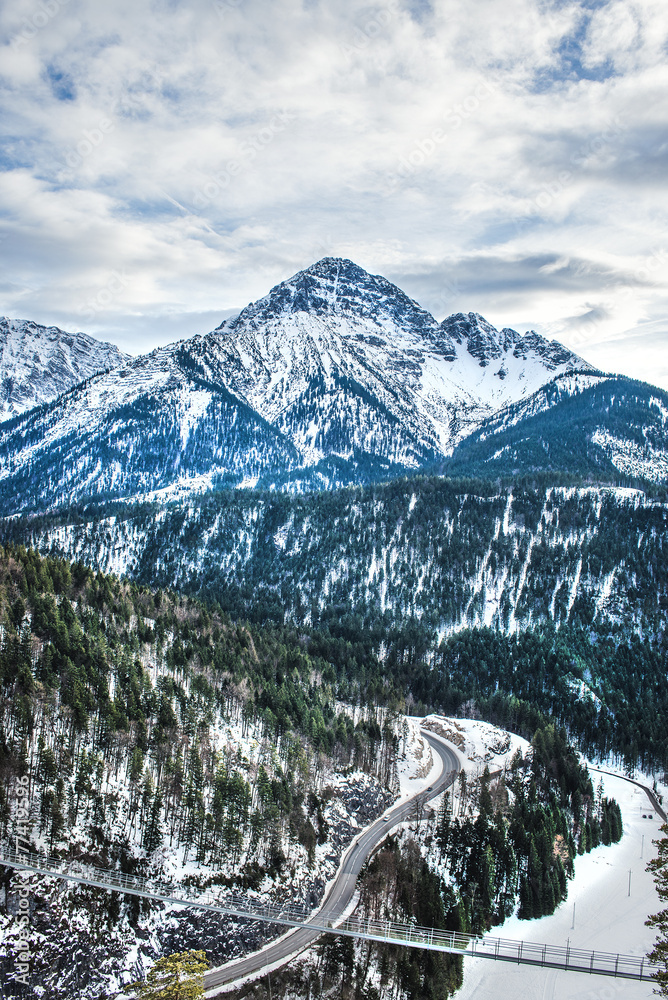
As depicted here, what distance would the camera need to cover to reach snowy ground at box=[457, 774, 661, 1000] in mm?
94375

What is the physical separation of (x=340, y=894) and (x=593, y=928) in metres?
42.9

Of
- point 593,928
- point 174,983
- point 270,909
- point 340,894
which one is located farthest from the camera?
point 593,928

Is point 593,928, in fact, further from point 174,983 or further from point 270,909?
point 174,983

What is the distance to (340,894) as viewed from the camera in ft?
348

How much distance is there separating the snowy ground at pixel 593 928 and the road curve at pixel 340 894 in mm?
20995

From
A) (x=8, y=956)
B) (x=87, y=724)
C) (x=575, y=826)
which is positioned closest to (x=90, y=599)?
(x=87, y=724)

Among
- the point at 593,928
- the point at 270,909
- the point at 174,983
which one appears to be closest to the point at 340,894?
the point at 270,909

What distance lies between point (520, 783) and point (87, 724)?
93681 millimetres

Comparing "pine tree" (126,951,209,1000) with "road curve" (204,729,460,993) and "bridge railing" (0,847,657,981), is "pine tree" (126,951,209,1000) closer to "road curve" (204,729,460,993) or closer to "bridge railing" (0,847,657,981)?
"road curve" (204,729,460,993)

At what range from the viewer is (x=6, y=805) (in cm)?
9200

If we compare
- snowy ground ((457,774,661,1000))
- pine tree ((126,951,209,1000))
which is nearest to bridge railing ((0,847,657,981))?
snowy ground ((457,774,661,1000))

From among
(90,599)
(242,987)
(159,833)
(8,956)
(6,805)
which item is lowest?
(242,987)

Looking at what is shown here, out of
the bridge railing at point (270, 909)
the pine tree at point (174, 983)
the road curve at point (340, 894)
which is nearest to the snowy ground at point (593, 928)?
the bridge railing at point (270, 909)

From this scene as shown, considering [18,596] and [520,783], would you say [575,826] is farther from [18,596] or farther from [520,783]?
[18,596]
